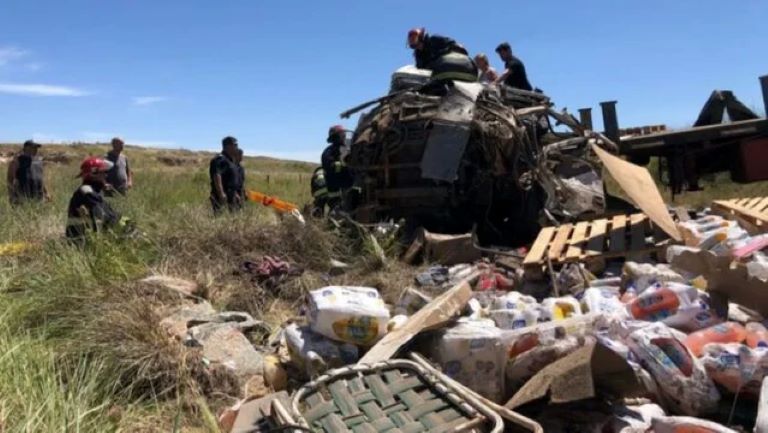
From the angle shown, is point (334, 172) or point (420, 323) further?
point (334, 172)

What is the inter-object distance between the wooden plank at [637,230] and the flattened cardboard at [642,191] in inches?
9.2

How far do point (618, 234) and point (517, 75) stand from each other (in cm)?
363

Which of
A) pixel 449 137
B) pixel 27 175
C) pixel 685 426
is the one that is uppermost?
pixel 27 175

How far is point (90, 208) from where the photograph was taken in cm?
577

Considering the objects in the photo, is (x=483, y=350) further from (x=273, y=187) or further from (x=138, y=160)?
(x=138, y=160)

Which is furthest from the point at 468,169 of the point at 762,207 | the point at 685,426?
the point at 685,426

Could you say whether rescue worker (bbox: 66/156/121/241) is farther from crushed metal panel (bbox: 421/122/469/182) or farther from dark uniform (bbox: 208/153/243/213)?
crushed metal panel (bbox: 421/122/469/182)

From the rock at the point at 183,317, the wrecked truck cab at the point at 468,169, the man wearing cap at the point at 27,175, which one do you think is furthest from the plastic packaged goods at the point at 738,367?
the man wearing cap at the point at 27,175

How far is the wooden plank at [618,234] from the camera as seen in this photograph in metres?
5.75

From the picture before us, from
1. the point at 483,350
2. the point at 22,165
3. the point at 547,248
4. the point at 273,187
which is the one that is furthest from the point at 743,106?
the point at 273,187

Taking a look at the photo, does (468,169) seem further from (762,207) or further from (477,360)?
(477,360)

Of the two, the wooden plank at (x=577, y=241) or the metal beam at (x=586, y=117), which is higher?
the metal beam at (x=586, y=117)

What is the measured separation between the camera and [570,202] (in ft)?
24.2

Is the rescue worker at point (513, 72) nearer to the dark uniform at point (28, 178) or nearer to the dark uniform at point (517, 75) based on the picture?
the dark uniform at point (517, 75)
